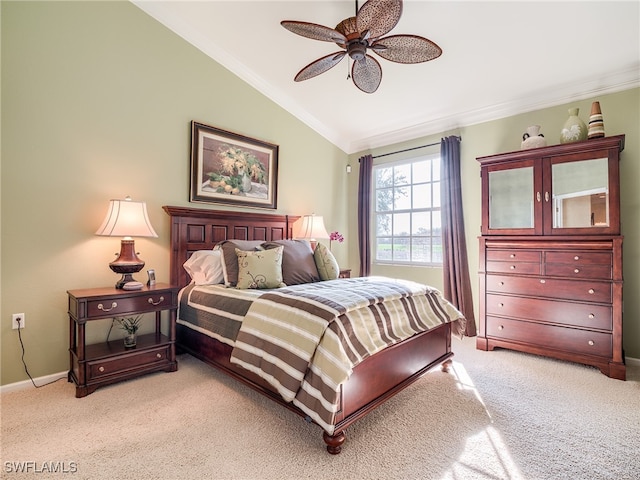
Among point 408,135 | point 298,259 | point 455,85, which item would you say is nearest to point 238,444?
point 298,259

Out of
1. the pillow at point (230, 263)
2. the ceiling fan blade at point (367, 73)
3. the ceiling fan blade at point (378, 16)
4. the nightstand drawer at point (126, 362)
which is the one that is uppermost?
the ceiling fan blade at point (378, 16)

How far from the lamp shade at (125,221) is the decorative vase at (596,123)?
3885mm

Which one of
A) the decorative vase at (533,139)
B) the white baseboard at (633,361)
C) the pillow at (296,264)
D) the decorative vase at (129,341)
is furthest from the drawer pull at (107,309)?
the white baseboard at (633,361)

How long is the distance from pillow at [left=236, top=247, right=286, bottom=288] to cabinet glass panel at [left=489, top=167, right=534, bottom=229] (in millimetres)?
2278

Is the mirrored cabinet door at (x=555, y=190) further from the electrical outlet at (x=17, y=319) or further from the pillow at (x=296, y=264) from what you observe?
the electrical outlet at (x=17, y=319)

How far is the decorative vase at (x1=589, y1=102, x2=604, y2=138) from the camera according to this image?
2707 mm

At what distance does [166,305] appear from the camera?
8.46 ft

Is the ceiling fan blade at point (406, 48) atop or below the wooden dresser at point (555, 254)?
atop

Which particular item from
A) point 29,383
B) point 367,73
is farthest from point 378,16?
point 29,383

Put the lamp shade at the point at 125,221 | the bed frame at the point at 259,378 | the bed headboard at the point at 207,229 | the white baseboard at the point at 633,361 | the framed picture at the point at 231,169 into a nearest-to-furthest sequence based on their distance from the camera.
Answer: the bed frame at the point at 259,378
the lamp shade at the point at 125,221
the white baseboard at the point at 633,361
the bed headboard at the point at 207,229
the framed picture at the point at 231,169

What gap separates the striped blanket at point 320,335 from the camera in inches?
63.1

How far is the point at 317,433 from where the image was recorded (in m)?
1.79

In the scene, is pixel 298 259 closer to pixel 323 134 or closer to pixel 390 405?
pixel 390 405

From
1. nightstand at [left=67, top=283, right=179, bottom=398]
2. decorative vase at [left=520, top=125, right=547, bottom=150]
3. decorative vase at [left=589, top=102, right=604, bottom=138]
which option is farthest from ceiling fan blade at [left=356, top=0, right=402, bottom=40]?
nightstand at [left=67, top=283, right=179, bottom=398]
